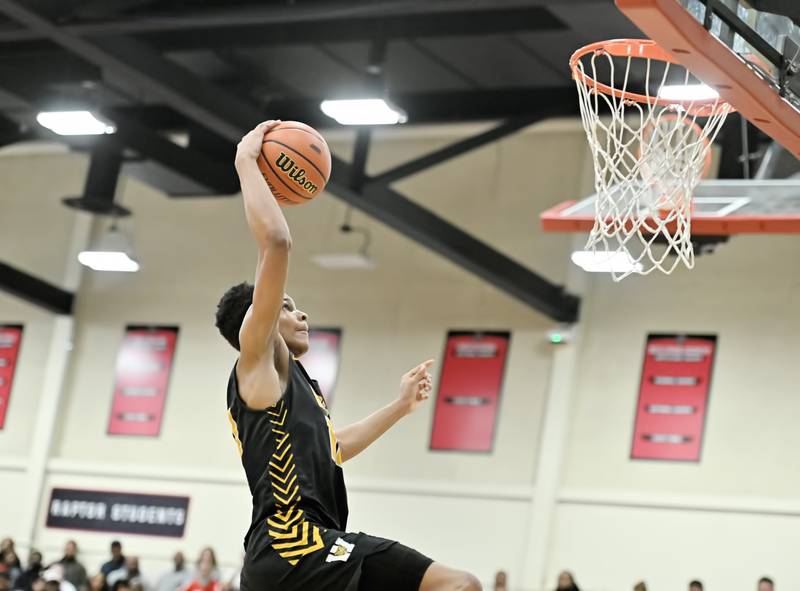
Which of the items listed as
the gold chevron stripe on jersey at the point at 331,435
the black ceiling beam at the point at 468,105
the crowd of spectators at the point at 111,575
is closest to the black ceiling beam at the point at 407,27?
the black ceiling beam at the point at 468,105

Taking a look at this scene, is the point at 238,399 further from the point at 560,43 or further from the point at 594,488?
the point at 594,488

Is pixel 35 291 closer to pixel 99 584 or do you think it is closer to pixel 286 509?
pixel 99 584

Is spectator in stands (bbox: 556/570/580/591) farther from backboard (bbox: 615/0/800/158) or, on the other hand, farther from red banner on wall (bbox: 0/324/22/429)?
red banner on wall (bbox: 0/324/22/429)

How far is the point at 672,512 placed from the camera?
14938 millimetres

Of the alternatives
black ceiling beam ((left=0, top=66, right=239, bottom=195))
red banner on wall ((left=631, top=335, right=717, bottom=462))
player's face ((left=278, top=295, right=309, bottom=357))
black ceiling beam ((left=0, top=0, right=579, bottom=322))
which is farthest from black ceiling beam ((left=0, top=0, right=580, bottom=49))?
player's face ((left=278, top=295, right=309, bottom=357))

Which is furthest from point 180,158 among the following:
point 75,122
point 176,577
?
point 176,577

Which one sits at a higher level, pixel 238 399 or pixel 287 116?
pixel 287 116

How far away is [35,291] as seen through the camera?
18766mm

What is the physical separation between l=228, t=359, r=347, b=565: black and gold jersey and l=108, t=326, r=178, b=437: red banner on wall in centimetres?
1432

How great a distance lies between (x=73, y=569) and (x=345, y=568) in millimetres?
14254

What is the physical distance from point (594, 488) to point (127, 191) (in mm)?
8388

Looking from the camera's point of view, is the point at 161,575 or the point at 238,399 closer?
the point at 238,399

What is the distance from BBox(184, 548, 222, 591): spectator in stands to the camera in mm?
15943

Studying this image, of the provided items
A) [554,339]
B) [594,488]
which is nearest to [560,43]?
[554,339]
